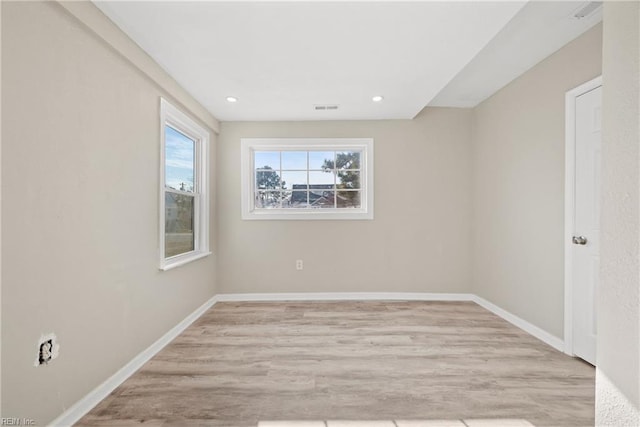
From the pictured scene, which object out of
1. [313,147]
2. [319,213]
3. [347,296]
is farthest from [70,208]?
[347,296]

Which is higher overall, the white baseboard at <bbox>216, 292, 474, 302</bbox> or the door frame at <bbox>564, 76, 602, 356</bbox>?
the door frame at <bbox>564, 76, 602, 356</bbox>

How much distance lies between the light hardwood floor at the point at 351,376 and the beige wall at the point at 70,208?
41 cm

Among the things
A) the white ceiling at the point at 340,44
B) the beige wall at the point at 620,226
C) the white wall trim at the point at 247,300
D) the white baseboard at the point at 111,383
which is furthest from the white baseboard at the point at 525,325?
the white baseboard at the point at 111,383

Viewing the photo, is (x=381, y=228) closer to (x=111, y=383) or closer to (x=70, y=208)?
(x=111, y=383)

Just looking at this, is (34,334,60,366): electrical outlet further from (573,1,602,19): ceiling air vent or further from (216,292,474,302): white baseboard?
(573,1,602,19): ceiling air vent

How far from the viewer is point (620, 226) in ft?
2.98

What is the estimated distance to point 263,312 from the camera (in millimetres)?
3646

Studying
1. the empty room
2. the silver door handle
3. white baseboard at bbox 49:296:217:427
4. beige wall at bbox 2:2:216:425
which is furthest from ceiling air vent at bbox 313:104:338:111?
white baseboard at bbox 49:296:217:427

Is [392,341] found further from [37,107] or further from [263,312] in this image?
[37,107]

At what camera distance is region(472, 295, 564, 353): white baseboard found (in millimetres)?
2678

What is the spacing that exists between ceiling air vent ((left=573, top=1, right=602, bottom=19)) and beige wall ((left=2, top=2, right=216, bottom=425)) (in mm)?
3104

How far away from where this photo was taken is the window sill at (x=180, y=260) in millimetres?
2684

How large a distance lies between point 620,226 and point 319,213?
335cm

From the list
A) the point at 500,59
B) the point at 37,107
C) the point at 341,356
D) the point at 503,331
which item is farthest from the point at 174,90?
the point at 503,331
